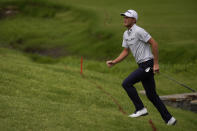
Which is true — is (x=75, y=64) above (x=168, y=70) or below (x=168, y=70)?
below

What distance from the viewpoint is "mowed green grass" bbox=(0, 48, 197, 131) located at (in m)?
8.00

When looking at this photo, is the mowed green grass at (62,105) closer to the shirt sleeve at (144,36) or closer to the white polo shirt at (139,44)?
the white polo shirt at (139,44)

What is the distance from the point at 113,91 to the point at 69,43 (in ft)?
57.3

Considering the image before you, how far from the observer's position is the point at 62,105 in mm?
9930

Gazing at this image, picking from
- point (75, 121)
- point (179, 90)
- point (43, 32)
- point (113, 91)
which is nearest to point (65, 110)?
point (75, 121)

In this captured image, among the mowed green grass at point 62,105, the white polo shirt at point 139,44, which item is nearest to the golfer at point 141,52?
the white polo shirt at point 139,44

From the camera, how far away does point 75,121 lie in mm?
8367

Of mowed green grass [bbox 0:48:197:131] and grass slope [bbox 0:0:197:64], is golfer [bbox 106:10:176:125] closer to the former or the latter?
mowed green grass [bbox 0:48:197:131]

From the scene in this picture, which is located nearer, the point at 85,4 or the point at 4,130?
the point at 4,130

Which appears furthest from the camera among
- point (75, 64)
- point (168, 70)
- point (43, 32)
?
point (43, 32)

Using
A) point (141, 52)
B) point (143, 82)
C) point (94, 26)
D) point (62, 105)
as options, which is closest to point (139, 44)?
point (141, 52)

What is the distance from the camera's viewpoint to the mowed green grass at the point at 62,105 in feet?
26.2

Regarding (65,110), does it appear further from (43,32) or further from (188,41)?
(43,32)

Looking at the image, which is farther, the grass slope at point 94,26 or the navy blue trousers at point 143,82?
the grass slope at point 94,26
